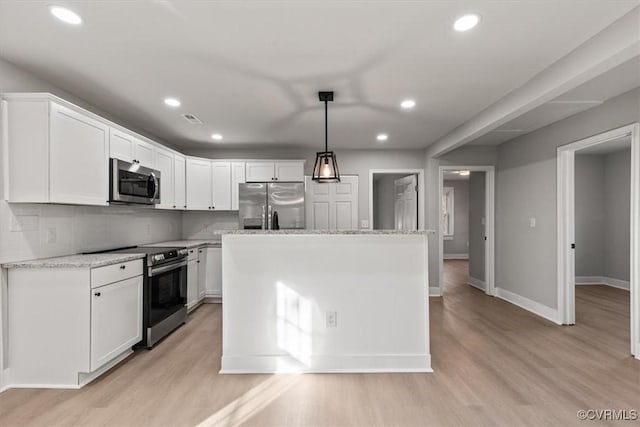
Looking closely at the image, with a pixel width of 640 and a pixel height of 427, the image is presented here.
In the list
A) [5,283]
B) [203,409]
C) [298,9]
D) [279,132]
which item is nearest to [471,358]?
[203,409]

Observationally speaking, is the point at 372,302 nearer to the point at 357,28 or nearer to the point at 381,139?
the point at 357,28

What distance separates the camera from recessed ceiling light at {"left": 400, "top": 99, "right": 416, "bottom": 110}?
11.1 feet

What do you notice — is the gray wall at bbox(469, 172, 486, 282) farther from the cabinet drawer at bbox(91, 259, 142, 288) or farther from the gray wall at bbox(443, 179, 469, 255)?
the cabinet drawer at bbox(91, 259, 142, 288)

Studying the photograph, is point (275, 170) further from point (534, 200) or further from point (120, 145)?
point (534, 200)

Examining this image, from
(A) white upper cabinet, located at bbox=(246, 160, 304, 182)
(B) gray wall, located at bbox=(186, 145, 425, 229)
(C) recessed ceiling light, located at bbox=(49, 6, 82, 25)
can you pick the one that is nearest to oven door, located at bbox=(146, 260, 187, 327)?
(A) white upper cabinet, located at bbox=(246, 160, 304, 182)

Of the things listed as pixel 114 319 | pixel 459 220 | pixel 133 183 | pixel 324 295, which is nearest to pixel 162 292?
pixel 114 319

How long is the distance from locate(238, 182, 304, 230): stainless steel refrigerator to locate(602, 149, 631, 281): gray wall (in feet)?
18.8

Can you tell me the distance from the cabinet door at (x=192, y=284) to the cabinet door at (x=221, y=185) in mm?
1064

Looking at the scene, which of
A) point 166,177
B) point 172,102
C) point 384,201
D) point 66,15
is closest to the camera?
point 66,15

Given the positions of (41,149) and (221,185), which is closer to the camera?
(41,149)

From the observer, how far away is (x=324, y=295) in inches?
110

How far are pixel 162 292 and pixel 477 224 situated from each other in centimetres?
517

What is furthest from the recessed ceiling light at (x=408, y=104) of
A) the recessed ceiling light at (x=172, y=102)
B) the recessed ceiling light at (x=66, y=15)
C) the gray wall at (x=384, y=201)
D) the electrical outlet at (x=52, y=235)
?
the gray wall at (x=384, y=201)

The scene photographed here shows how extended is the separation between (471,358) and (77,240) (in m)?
3.83
